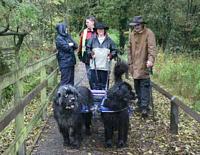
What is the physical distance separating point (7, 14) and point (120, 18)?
91.6 feet

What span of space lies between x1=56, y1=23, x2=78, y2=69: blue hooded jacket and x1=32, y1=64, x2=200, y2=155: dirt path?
1830 mm

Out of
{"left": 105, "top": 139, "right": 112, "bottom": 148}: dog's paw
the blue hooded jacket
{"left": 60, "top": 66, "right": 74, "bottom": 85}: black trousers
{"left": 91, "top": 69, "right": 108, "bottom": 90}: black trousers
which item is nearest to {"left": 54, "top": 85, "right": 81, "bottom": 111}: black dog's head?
{"left": 105, "top": 139, "right": 112, "bottom": 148}: dog's paw

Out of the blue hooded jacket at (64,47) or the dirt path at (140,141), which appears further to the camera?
the blue hooded jacket at (64,47)

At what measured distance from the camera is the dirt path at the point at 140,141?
22.7 feet

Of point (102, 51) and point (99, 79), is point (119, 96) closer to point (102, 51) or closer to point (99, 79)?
point (102, 51)

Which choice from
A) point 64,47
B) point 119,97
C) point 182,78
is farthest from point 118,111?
point 182,78

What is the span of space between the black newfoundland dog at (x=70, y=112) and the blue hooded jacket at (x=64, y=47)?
3.07 m

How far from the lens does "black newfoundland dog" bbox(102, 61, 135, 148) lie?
22.8 feet

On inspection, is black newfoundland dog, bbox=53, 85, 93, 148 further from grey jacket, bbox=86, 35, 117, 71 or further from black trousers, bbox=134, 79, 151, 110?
black trousers, bbox=134, 79, 151, 110

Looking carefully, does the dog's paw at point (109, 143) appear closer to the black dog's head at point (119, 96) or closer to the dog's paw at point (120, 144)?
the dog's paw at point (120, 144)

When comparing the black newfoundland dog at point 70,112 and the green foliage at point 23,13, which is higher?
the green foliage at point 23,13

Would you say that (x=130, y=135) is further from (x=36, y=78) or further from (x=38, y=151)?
(x=36, y=78)

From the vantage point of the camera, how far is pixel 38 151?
271 inches

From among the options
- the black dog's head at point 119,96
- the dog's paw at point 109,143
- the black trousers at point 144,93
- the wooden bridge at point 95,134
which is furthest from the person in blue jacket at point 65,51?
the dog's paw at point 109,143
